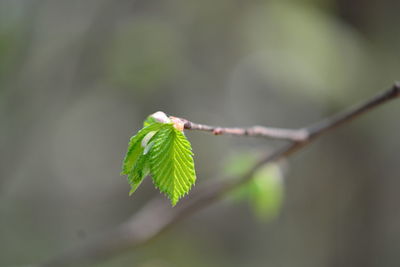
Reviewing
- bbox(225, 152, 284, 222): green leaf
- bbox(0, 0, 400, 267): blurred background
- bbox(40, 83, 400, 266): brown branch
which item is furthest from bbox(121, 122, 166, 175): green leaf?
bbox(0, 0, 400, 267): blurred background

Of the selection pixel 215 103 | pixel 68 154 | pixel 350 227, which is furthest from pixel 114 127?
pixel 350 227

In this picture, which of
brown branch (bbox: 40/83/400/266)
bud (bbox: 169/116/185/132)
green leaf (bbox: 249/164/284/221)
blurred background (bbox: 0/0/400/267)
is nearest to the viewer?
bud (bbox: 169/116/185/132)

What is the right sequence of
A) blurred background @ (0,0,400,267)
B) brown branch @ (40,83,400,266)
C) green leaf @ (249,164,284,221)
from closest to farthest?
brown branch @ (40,83,400,266), green leaf @ (249,164,284,221), blurred background @ (0,0,400,267)

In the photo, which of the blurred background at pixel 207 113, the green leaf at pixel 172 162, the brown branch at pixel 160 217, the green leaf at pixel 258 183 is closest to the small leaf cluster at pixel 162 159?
the green leaf at pixel 172 162

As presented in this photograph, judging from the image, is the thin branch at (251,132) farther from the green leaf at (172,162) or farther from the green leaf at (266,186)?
the green leaf at (266,186)

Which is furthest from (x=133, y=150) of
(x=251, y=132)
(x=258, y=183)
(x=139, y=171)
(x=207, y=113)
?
(x=207, y=113)

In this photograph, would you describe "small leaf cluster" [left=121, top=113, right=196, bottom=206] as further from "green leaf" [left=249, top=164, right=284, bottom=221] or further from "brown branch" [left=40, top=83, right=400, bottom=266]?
"green leaf" [left=249, top=164, right=284, bottom=221]

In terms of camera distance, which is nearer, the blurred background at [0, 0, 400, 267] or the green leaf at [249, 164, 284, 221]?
the green leaf at [249, 164, 284, 221]
